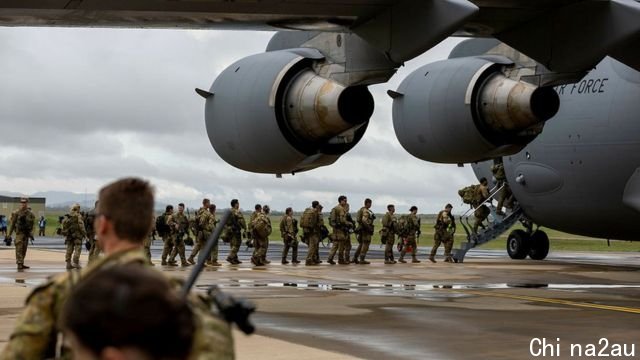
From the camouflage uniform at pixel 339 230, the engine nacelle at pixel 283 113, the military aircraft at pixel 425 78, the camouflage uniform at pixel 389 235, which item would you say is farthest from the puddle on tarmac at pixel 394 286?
the camouflage uniform at pixel 389 235

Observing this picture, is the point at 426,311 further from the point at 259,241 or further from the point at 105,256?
the point at 259,241

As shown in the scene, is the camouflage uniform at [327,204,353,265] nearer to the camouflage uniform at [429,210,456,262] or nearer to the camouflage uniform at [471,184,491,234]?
the camouflage uniform at [429,210,456,262]

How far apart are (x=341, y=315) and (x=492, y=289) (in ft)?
15.4

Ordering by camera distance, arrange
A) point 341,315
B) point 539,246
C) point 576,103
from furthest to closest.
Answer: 1. point 539,246
2. point 576,103
3. point 341,315

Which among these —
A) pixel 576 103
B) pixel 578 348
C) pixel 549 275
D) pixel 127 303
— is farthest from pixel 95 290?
pixel 549 275

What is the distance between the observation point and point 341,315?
11.8m

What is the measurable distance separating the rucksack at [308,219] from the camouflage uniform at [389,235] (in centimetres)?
197

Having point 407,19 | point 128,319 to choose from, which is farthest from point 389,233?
point 128,319

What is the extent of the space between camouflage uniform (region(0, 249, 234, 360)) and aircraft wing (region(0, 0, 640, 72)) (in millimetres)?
8351

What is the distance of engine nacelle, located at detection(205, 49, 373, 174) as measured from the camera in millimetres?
13578

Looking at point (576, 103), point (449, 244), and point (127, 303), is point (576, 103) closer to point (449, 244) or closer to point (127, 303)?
point (449, 244)

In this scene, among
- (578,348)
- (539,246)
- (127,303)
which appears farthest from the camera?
(539,246)

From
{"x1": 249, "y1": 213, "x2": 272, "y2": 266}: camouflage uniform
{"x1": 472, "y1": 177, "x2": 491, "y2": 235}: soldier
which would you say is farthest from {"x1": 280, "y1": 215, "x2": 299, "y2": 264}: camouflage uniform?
{"x1": 472, "y1": 177, "x2": 491, "y2": 235}: soldier

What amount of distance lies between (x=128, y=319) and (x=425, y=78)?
13.5m
